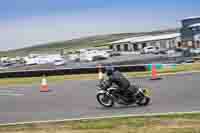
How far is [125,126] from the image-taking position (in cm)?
935

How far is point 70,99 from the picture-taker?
16328mm

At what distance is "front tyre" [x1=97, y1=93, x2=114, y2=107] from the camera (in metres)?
13.5

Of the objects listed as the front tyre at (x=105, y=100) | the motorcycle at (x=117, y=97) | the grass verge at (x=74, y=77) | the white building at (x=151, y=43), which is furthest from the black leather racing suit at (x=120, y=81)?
the white building at (x=151, y=43)

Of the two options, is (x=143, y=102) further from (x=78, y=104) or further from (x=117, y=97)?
(x=78, y=104)

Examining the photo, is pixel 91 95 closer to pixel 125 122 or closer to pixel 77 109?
pixel 77 109

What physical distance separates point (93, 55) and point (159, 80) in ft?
154

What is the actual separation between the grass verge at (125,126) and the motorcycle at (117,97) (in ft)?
8.82

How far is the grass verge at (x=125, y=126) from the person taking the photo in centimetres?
888

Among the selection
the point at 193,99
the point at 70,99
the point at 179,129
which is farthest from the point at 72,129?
the point at 70,99

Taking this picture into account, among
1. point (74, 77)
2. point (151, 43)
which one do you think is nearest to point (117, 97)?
point (74, 77)

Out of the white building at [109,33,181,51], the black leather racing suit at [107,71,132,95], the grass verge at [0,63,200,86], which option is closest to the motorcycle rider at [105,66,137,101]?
the black leather racing suit at [107,71,132,95]

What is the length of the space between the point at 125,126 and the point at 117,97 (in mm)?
4013

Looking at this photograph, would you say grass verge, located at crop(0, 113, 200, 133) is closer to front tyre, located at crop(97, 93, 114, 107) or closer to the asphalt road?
the asphalt road

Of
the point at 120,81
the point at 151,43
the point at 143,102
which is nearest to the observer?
the point at 120,81
